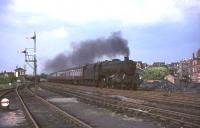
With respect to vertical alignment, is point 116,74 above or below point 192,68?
below

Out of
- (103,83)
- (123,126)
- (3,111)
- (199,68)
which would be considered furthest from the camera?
(199,68)

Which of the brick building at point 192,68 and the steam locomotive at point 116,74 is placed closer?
the steam locomotive at point 116,74

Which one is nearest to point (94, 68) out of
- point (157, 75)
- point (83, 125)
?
point (83, 125)

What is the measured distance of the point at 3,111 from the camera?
23453mm

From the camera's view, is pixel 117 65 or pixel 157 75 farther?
pixel 157 75

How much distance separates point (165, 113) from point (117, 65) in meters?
25.2

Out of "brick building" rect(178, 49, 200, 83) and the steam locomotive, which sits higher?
"brick building" rect(178, 49, 200, 83)

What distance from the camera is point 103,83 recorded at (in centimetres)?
4697

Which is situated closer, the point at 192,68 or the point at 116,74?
the point at 116,74

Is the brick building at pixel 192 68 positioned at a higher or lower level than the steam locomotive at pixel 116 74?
higher

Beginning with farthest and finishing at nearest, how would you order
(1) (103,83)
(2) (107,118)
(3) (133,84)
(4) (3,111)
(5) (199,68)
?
(5) (199,68), (1) (103,83), (3) (133,84), (4) (3,111), (2) (107,118)

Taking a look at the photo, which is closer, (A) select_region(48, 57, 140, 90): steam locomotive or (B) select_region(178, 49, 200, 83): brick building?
(A) select_region(48, 57, 140, 90): steam locomotive

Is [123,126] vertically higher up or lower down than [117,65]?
lower down

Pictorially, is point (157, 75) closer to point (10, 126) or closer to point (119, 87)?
point (119, 87)
